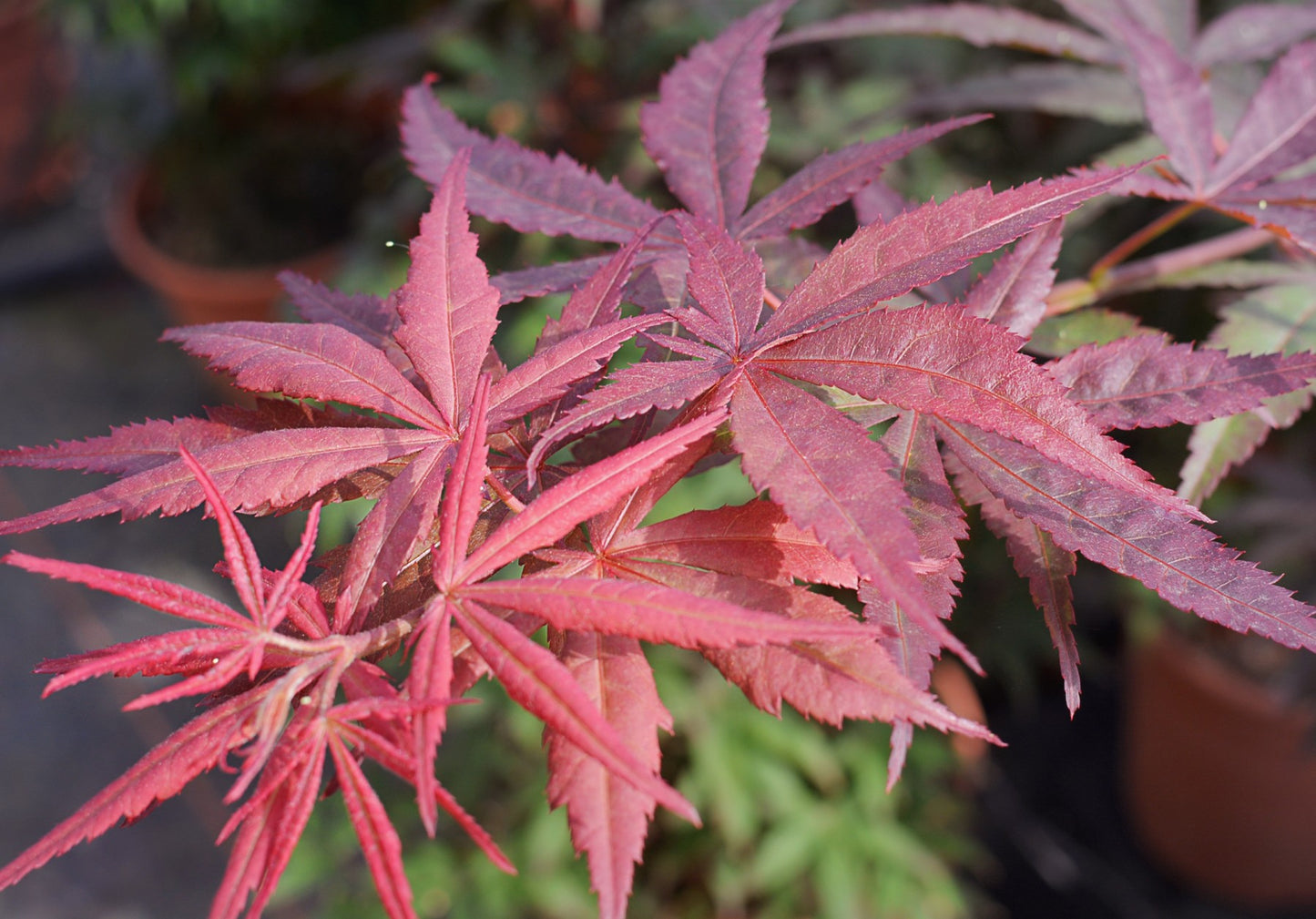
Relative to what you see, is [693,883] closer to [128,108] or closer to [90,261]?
[128,108]

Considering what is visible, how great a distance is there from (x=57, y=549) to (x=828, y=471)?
2194 millimetres

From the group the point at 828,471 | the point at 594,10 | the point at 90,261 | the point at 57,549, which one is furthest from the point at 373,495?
the point at 90,261

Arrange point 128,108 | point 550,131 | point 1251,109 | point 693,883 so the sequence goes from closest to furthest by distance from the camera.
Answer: point 1251,109, point 693,883, point 550,131, point 128,108

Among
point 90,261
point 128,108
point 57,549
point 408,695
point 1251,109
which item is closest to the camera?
point 408,695

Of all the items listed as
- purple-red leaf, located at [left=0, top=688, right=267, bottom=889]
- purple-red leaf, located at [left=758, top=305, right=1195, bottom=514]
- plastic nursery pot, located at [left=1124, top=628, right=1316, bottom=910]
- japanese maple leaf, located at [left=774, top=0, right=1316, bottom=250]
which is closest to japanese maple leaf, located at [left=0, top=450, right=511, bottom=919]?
purple-red leaf, located at [left=0, top=688, right=267, bottom=889]

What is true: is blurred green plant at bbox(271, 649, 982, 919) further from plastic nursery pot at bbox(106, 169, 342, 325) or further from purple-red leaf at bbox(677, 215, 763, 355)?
plastic nursery pot at bbox(106, 169, 342, 325)

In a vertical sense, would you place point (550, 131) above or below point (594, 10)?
below

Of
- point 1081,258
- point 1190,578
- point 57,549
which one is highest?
point 1190,578

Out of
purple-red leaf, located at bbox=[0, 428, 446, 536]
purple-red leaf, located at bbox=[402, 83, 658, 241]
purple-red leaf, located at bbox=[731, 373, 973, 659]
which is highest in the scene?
purple-red leaf, located at bbox=[402, 83, 658, 241]

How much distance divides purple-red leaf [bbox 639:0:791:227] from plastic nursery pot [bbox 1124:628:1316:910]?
4.17ft

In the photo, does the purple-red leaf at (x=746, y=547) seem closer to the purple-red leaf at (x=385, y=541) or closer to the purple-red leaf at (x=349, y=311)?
the purple-red leaf at (x=385, y=541)

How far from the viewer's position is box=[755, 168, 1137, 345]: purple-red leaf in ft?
1.36

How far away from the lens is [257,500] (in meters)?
0.41

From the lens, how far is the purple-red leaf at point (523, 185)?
58 centimetres
